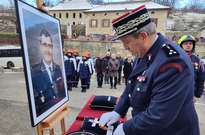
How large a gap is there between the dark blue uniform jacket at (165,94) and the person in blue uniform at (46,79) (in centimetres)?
95

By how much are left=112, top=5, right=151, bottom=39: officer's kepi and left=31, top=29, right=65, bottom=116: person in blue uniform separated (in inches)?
35.7

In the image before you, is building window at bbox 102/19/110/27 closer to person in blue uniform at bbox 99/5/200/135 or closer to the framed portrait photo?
the framed portrait photo

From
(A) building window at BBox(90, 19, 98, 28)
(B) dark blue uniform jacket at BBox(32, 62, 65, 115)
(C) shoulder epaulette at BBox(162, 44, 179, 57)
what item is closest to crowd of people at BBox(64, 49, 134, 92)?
(B) dark blue uniform jacket at BBox(32, 62, 65, 115)

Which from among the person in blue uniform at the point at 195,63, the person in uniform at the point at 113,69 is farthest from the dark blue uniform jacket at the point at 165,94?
the person in uniform at the point at 113,69

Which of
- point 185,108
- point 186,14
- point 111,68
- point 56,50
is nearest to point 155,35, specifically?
point 185,108

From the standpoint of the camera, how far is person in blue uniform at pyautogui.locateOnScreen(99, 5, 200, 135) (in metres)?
1.56

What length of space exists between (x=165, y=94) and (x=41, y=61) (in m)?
1.37

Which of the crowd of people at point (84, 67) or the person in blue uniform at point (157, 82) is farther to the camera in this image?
the crowd of people at point (84, 67)

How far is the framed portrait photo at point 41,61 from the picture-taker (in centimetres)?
220

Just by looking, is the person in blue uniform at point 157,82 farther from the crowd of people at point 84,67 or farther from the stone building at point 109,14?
the stone building at point 109,14

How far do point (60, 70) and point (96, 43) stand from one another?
34.4 meters

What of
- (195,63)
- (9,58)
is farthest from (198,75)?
(9,58)

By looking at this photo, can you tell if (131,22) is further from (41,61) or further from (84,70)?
(84,70)

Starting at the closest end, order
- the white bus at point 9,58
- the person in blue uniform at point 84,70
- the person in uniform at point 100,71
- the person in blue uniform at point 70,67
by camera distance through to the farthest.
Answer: the person in blue uniform at point 84,70
the person in blue uniform at point 70,67
the person in uniform at point 100,71
the white bus at point 9,58
